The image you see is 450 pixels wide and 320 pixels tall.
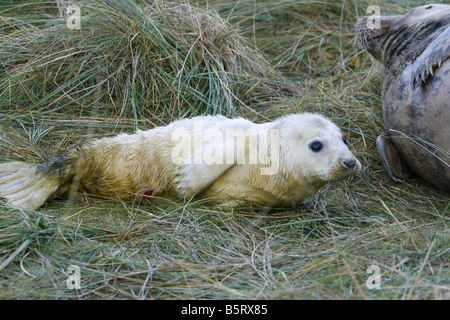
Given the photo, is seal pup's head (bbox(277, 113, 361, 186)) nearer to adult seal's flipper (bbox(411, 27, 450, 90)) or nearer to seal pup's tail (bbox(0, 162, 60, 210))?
adult seal's flipper (bbox(411, 27, 450, 90))

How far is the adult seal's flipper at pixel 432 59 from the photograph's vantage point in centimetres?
378

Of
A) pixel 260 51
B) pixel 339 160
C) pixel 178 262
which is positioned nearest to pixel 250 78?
pixel 260 51

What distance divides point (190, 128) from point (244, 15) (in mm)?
3106

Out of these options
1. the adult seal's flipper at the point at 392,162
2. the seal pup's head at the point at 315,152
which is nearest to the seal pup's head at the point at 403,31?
the adult seal's flipper at the point at 392,162

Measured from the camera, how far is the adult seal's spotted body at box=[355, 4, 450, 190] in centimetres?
373

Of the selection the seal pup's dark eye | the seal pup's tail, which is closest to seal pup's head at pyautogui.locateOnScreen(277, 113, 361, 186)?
the seal pup's dark eye

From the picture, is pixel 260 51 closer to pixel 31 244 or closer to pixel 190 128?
pixel 190 128

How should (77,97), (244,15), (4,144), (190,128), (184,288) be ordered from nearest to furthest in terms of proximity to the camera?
(184,288) < (190,128) < (4,144) < (77,97) < (244,15)

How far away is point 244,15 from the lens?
6.37 metres

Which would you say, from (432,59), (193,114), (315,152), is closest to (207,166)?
(315,152)

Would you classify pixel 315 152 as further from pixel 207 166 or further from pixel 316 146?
pixel 207 166

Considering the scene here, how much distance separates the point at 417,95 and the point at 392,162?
540mm

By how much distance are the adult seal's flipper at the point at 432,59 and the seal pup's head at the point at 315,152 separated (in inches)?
32.7

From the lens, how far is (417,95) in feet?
12.9
